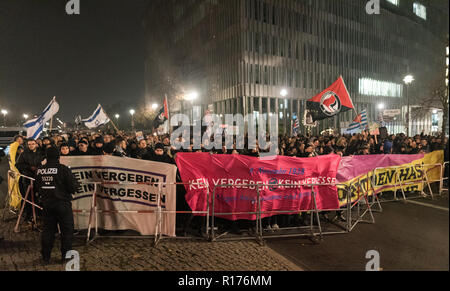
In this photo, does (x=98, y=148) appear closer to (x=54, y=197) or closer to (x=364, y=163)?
(x=54, y=197)

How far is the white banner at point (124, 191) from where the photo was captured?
19.1ft

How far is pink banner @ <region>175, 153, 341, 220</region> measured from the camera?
6.03 meters

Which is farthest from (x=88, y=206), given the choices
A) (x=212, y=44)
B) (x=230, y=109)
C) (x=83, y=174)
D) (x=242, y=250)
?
(x=212, y=44)

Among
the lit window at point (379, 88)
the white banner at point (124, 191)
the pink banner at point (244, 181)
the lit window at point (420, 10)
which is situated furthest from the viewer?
the lit window at point (420, 10)

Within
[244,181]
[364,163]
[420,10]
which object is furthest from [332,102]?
[420,10]

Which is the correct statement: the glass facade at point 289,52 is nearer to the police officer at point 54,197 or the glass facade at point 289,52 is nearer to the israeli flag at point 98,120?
the israeli flag at point 98,120

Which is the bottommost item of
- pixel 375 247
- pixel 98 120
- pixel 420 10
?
pixel 375 247

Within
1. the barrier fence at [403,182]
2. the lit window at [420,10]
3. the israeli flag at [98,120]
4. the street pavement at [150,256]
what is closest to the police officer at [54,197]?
the street pavement at [150,256]

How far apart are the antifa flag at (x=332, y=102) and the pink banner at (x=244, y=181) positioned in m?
5.14

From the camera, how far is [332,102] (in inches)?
420

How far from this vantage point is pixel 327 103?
10.8m

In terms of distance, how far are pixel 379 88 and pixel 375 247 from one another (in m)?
52.3

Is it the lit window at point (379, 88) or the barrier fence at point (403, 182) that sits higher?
the lit window at point (379, 88)
